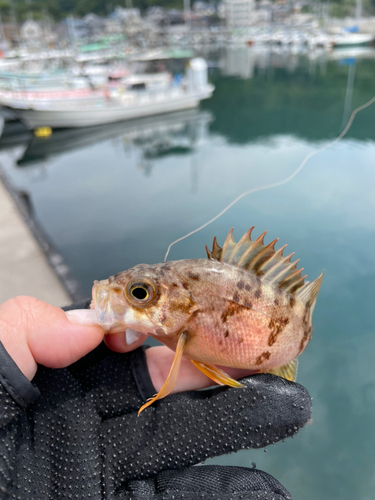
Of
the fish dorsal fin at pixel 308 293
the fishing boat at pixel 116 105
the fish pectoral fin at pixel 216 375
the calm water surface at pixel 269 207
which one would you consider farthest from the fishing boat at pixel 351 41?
the fish pectoral fin at pixel 216 375

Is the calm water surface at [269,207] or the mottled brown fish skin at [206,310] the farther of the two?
the calm water surface at [269,207]

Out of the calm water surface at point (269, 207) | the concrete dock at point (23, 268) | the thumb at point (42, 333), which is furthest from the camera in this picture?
the concrete dock at point (23, 268)

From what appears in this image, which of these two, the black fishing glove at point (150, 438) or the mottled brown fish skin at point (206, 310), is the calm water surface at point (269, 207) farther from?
the mottled brown fish skin at point (206, 310)

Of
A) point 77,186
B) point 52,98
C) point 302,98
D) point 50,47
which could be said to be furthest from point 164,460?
point 50,47

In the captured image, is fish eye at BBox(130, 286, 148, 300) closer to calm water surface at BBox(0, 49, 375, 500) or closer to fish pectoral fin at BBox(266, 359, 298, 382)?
fish pectoral fin at BBox(266, 359, 298, 382)

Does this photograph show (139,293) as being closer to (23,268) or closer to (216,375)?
(216,375)

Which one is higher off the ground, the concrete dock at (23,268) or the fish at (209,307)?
the fish at (209,307)

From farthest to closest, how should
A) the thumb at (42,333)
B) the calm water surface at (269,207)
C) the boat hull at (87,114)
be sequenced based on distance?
1. the boat hull at (87,114)
2. the calm water surface at (269,207)
3. the thumb at (42,333)

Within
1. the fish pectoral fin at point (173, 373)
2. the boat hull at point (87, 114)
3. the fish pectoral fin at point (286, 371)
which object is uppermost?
the fish pectoral fin at point (173, 373)
